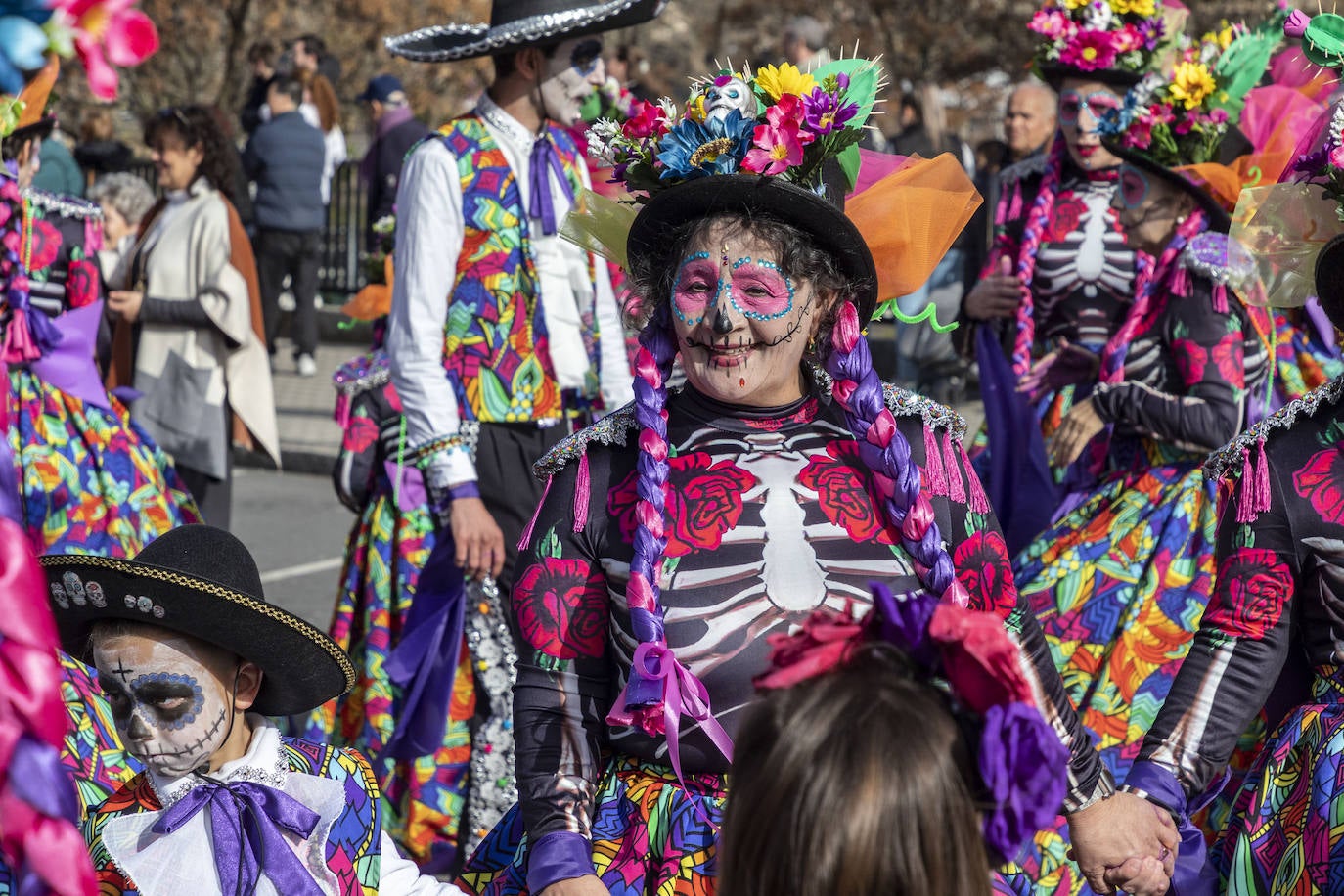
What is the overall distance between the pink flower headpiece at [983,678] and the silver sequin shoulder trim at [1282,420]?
123 centimetres

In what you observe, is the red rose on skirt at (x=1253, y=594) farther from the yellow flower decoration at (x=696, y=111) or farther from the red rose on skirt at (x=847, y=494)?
the yellow flower decoration at (x=696, y=111)

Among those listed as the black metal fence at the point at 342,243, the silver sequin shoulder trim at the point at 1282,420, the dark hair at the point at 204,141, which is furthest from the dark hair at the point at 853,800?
the black metal fence at the point at 342,243

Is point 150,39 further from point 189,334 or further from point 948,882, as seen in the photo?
point 189,334

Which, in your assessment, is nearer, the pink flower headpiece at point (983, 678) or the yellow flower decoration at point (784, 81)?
the pink flower headpiece at point (983, 678)

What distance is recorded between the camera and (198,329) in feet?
22.7

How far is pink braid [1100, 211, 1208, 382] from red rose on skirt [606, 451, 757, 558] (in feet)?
8.63

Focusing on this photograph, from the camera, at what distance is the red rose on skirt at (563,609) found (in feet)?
9.64

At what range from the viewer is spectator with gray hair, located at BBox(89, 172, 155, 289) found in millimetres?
8820

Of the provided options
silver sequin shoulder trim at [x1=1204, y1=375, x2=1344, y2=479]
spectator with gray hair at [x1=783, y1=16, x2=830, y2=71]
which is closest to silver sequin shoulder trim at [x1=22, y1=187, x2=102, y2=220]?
silver sequin shoulder trim at [x1=1204, y1=375, x2=1344, y2=479]

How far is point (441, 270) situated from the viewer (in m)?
4.70

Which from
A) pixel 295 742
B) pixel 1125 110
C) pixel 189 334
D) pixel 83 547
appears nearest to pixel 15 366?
→ pixel 83 547

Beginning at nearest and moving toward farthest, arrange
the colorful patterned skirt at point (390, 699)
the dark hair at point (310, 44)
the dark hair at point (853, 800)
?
the dark hair at point (853, 800)
the colorful patterned skirt at point (390, 699)
the dark hair at point (310, 44)

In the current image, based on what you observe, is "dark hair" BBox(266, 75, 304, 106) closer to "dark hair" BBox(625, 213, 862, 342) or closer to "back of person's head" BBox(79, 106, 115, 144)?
"back of person's head" BBox(79, 106, 115, 144)

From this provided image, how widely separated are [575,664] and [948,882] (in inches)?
46.6
